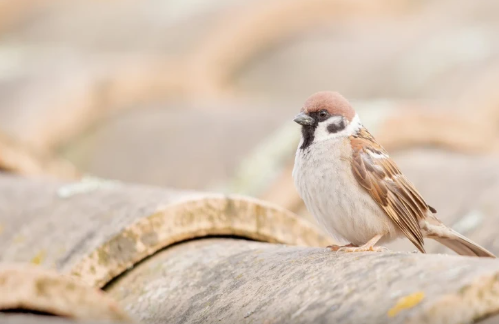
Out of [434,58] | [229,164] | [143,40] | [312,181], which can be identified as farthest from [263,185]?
[143,40]

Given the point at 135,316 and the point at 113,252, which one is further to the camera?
the point at 113,252

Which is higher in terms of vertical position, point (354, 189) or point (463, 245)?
point (354, 189)

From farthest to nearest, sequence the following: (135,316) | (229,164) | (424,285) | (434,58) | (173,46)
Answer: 1. (173,46)
2. (434,58)
3. (229,164)
4. (135,316)
5. (424,285)

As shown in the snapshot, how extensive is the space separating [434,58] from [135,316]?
19.6 feet

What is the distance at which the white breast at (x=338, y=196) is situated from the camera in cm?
327

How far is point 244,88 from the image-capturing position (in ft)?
29.5

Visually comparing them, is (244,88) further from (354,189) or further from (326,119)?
(354,189)

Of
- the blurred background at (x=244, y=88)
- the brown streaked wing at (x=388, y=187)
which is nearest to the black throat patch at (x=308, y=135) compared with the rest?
the brown streaked wing at (x=388, y=187)

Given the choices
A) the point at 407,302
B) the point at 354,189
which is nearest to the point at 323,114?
the point at 354,189

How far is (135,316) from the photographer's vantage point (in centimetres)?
288

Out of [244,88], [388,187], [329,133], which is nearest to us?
[388,187]

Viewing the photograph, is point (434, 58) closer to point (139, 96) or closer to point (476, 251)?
point (139, 96)

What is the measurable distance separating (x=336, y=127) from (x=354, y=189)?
327mm

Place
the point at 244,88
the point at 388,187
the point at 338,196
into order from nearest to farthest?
the point at 338,196, the point at 388,187, the point at 244,88
